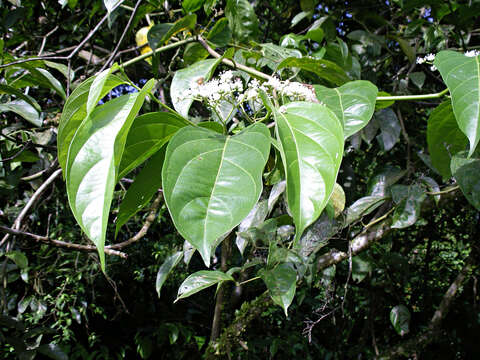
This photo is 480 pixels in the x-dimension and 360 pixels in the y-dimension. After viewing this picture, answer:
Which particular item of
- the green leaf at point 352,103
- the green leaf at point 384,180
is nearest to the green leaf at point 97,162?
the green leaf at point 352,103

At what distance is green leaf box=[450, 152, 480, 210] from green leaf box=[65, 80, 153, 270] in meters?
0.51

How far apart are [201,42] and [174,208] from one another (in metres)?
0.65

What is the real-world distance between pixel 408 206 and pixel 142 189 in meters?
0.70

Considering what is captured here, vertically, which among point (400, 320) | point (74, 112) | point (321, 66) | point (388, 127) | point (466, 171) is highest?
point (74, 112)

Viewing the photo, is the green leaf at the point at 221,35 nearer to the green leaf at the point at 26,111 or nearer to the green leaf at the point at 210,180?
the green leaf at the point at 26,111

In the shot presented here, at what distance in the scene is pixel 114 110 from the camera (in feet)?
1.41

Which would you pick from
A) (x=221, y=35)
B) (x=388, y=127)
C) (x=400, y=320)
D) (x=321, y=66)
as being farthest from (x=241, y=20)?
(x=400, y=320)

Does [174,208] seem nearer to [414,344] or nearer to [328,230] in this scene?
[328,230]

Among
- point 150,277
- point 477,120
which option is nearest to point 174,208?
point 477,120

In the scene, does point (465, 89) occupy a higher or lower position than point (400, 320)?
higher

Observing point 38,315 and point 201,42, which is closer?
point 201,42

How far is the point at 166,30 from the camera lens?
88cm

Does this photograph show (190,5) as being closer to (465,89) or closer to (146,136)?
(146,136)

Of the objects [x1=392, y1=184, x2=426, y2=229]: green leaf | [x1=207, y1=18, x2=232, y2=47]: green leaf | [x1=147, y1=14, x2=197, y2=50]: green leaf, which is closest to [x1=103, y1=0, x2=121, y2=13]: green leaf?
[x1=147, y1=14, x2=197, y2=50]: green leaf
